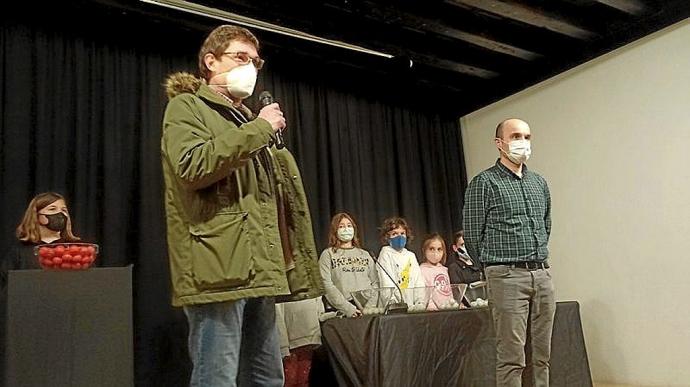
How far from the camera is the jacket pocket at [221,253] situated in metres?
1.23

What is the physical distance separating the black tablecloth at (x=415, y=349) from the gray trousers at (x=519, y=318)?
14 centimetres

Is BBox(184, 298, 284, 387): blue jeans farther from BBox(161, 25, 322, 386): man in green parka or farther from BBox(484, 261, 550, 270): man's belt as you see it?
BBox(484, 261, 550, 270): man's belt

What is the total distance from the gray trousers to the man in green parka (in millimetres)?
1046

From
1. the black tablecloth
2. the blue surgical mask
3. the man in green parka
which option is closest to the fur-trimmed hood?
the man in green parka

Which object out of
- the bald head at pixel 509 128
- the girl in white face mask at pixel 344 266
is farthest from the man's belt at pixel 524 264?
the girl in white face mask at pixel 344 266

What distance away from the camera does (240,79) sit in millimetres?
1409

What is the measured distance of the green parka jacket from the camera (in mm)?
1226

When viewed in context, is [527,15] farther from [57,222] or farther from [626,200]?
[57,222]

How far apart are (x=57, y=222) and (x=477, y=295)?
1.79 metres

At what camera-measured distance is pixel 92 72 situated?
10.6 ft

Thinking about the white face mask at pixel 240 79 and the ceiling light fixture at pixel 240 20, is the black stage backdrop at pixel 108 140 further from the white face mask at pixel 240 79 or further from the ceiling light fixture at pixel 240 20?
the white face mask at pixel 240 79

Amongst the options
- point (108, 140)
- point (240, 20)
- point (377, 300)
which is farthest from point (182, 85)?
point (240, 20)

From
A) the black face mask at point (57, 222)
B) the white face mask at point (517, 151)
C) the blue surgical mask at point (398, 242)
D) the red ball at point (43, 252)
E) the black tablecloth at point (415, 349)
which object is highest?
the white face mask at point (517, 151)

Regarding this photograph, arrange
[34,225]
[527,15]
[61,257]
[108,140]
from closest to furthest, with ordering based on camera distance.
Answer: [61,257]
[34,225]
[108,140]
[527,15]
